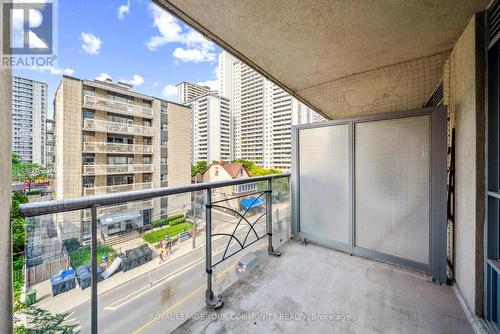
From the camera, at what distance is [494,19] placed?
1.25 m

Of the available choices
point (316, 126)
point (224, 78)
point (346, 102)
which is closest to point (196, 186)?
point (316, 126)

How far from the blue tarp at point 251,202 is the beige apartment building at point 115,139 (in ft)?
5.82

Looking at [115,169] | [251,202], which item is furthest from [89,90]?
[251,202]

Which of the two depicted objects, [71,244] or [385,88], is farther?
[385,88]

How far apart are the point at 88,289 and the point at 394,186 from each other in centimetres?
263

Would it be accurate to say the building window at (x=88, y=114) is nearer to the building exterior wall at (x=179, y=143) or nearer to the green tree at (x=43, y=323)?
the building exterior wall at (x=179, y=143)

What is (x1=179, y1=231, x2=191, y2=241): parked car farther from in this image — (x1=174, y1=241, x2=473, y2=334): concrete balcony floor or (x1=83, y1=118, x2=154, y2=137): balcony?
(x1=83, y1=118, x2=154, y2=137): balcony

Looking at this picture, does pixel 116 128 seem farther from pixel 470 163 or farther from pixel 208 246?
pixel 470 163

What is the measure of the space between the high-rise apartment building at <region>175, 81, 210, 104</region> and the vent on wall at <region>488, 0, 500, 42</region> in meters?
7.81

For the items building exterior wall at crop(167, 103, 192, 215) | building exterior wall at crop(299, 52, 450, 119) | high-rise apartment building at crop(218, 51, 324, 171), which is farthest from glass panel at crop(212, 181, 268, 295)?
high-rise apartment building at crop(218, 51, 324, 171)

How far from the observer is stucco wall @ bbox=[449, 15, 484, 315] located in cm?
131

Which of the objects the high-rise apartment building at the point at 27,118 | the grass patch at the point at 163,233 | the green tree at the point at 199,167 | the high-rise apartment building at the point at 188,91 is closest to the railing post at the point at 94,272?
Result: the grass patch at the point at 163,233

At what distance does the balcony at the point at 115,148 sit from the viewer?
5270 mm

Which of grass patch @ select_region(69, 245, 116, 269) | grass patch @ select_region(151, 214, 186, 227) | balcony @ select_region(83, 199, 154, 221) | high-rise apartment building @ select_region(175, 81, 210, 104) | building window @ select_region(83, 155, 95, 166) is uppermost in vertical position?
high-rise apartment building @ select_region(175, 81, 210, 104)
